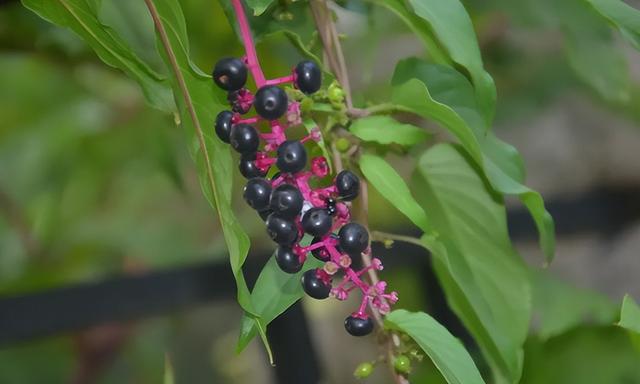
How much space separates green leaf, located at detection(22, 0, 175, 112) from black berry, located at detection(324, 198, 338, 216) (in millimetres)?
87

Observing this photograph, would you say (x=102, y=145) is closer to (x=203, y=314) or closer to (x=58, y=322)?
(x=58, y=322)

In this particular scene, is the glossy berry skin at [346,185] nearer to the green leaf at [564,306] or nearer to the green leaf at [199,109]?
the green leaf at [199,109]

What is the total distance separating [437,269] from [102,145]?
23.3 inches

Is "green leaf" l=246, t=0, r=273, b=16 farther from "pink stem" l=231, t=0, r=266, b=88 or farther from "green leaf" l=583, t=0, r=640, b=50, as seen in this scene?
"green leaf" l=583, t=0, r=640, b=50

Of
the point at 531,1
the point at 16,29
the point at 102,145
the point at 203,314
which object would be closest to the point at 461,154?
the point at 531,1

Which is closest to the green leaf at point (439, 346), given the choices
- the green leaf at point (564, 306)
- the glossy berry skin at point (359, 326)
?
the glossy berry skin at point (359, 326)

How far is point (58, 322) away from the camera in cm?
66

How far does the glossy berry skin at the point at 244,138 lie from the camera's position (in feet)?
1.02

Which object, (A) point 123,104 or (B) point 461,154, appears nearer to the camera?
(B) point 461,154

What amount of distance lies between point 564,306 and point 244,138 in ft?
1.50

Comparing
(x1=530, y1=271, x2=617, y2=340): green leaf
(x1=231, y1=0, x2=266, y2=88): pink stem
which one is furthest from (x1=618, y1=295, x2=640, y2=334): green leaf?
(x1=530, y1=271, x2=617, y2=340): green leaf

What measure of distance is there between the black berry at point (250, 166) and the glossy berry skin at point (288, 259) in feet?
0.09

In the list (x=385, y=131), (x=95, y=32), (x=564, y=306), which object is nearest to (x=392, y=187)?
(x=385, y=131)

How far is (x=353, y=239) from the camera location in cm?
31
